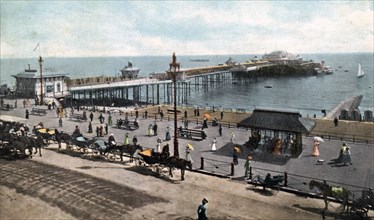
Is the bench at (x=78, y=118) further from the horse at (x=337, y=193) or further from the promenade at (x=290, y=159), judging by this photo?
the horse at (x=337, y=193)

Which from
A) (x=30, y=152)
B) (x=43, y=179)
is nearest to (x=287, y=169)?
(x=43, y=179)

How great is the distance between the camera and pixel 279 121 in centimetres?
2395

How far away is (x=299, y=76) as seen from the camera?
155875 mm

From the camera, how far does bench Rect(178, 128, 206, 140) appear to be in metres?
28.6

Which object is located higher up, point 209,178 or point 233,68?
point 233,68

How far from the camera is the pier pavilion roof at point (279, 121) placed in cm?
2333

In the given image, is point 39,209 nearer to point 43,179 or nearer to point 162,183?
point 43,179

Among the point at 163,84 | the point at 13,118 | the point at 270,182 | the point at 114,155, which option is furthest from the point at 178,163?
the point at 163,84

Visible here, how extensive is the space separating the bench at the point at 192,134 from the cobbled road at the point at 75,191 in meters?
11.8

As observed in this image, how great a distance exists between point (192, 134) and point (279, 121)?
7973 mm

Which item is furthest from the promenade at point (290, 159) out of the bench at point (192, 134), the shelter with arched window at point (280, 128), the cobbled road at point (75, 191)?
the cobbled road at point (75, 191)

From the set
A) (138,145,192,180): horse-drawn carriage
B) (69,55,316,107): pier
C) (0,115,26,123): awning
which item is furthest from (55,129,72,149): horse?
(69,55,316,107): pier

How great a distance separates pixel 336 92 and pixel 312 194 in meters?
91.8

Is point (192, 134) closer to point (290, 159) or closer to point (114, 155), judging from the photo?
point (114, 155)
